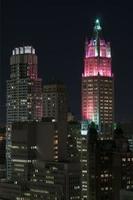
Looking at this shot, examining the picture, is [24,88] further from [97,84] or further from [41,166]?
[41,166]

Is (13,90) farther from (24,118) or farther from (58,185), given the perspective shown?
(58,185)

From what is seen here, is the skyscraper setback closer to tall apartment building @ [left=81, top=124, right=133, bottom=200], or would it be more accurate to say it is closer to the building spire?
the building spire

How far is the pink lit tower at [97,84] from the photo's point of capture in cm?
2256

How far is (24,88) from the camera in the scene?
23375mm

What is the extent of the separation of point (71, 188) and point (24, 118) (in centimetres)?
783

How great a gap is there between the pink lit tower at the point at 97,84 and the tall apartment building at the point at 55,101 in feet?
2.90

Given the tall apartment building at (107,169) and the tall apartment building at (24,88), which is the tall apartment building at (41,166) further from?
the tall apartment building at (24,88)

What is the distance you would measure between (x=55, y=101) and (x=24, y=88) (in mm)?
1753

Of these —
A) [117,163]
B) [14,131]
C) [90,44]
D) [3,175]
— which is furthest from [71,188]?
[90,44]

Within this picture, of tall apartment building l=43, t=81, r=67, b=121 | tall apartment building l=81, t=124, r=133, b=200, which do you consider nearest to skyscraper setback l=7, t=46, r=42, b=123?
tall apartment building l=43, t=81, r=67, b=121

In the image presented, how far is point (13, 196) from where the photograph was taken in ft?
55.3

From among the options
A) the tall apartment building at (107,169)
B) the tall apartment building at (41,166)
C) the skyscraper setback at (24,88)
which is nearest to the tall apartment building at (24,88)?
the skyscraper setback at (24,88)

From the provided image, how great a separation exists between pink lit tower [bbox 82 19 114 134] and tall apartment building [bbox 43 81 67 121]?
34.8 inches

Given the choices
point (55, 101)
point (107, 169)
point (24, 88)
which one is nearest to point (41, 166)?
point (107, 169)
